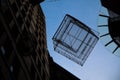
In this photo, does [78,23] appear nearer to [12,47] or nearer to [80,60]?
[80,60]

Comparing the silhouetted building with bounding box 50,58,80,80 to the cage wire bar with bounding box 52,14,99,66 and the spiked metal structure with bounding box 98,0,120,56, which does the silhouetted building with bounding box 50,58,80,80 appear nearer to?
the cage wire bar with bounding box 52,14,99,66

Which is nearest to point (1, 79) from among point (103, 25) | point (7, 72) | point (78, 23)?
point (7, 72)

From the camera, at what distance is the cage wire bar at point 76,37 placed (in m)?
28.6

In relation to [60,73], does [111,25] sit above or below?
above

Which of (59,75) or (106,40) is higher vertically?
(106,40)

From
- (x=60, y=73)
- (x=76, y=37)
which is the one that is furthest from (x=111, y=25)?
(x=60, y=73)

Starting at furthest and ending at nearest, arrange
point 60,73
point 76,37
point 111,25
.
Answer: point 60,73, point 76,37, point 111,25

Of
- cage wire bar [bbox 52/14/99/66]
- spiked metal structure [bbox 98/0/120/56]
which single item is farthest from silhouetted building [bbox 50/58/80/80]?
spiked metal structure [bbox 98/0/120/56]

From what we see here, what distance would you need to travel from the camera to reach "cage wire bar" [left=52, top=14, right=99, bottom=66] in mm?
28578

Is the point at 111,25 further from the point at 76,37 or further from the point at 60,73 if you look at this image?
the point at 60,73

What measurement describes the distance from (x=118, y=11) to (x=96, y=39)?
454 inches

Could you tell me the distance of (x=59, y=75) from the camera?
41469 millimetres

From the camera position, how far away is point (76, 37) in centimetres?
2875

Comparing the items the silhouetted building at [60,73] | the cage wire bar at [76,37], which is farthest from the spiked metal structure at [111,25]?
the silhouetted building at [60,73]
